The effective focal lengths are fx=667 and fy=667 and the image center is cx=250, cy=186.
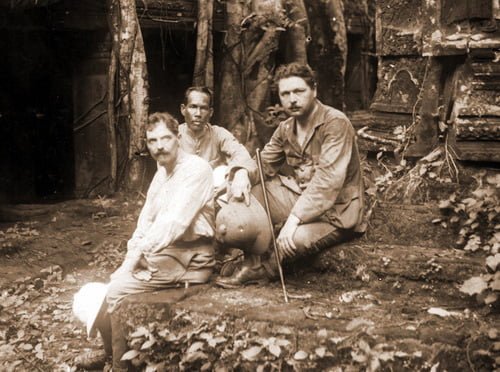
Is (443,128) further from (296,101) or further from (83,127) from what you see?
(83,127)

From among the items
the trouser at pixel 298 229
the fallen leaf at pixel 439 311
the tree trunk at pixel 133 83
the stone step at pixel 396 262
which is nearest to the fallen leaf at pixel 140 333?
the trouser at pixel 298 229

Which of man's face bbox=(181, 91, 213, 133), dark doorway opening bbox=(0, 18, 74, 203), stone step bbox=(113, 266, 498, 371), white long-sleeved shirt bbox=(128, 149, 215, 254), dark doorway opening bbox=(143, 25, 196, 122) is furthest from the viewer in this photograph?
dark doorway opening bbox=(143, 25, 196, 122)

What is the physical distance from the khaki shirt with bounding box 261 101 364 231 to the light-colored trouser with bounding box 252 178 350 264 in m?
0.05

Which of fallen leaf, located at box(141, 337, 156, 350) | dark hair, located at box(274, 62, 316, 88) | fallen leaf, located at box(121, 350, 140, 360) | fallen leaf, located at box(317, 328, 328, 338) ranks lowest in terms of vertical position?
fallen leaf, located at box(121, 350, 140, 360)

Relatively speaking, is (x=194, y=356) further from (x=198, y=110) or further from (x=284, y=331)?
(x=198, y=110)

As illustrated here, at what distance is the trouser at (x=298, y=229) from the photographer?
4.86m

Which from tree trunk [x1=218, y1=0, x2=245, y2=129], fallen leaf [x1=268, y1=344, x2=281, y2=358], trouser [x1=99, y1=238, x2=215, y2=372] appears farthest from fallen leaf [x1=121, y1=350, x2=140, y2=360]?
tree trunk [x1=218, y1=0, x2=245, y2=129]

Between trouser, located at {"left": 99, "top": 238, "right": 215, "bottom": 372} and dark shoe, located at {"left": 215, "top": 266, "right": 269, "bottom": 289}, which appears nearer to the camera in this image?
trouser, located at {"left": 99, "top": 238, "right": 215, "bottom": 372}

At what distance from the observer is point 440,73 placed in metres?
6.66

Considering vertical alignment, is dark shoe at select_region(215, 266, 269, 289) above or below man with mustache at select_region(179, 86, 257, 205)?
below

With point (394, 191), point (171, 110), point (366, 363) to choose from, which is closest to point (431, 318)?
point (366, 363)

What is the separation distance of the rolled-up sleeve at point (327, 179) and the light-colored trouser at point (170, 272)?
0.77m

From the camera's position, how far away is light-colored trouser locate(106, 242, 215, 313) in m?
4.70

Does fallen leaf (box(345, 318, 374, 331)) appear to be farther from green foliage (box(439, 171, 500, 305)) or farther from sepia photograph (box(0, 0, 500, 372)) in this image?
green foliage (box(439, 171, 500, 305))
